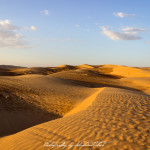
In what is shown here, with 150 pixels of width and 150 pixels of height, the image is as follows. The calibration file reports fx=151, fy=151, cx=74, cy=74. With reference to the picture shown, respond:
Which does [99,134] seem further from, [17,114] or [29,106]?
[29,106]

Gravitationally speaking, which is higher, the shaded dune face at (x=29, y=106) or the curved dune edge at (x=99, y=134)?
the curved dune edge at (x=99, y=134)

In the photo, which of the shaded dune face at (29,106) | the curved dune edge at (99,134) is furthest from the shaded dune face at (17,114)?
the curved dune edge at (99,134)

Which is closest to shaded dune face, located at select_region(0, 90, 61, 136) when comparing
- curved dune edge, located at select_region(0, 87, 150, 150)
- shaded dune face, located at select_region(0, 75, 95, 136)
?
shaded dune face, located at select_region(0, 75, 95, 136)

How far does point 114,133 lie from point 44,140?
198 cm

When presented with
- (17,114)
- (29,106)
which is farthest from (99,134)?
(29,106)

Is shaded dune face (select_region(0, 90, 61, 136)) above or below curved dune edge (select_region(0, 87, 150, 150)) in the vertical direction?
below

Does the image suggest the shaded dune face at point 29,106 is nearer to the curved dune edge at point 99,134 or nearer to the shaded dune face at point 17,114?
the shaded dune face at point 17,114

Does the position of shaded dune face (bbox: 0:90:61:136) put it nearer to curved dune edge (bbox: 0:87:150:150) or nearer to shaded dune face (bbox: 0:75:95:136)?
shaded dune face (bbox: 0:75:95:136)

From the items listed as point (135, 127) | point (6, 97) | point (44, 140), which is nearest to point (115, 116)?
point (135, 127)

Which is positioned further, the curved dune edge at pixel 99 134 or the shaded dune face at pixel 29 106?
the shaded dune face at pixel 29 106

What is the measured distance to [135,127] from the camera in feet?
15.3

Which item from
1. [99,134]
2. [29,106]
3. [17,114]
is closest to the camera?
[99,134]

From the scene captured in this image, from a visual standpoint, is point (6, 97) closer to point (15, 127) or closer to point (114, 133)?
point (15, 127)

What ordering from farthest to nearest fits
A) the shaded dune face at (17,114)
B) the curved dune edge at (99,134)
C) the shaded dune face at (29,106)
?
the shaded dune face at (29,106), the shaded dune face at (17,114), the curved dune edge at (99,134)
